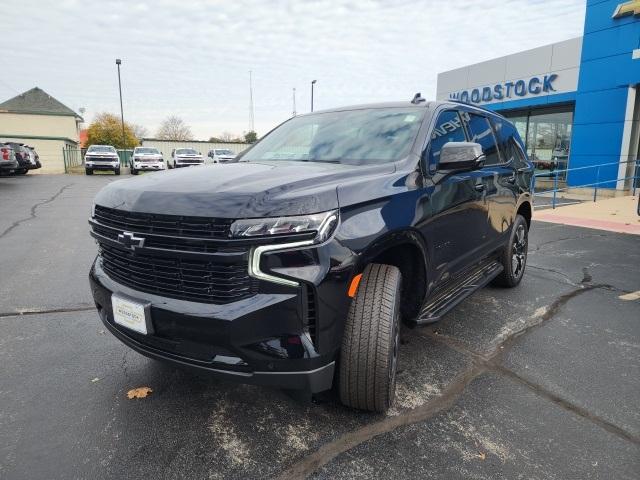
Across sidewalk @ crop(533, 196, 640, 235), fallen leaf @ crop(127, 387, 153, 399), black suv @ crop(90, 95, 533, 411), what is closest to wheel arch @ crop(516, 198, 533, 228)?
black suv @ crop(90, 95, 533, 411)

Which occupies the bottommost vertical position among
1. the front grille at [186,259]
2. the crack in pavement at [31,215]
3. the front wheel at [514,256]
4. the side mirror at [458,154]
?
the crack in pavement at [31,215]

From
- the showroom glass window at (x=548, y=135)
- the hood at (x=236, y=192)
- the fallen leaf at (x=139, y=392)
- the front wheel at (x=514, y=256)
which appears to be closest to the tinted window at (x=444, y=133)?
the hood at (x=236, y=192)

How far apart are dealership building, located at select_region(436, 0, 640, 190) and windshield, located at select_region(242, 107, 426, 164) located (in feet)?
32.8

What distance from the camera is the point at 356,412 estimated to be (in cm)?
266

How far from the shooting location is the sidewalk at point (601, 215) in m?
9.75

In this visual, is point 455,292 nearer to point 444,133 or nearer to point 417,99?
point 444,133

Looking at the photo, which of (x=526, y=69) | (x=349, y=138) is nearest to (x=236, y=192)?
(x=349, y=138)

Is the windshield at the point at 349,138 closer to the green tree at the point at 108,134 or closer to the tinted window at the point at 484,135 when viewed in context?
the tinted window at the point at 484,135

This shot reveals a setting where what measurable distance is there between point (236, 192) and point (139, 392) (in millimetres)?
1551

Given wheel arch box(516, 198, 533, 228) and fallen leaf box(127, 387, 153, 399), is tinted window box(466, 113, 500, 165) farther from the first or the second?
fallen leaf box(127, 387, 153, 399)

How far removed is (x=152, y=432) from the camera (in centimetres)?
249

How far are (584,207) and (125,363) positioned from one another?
12.8 metres

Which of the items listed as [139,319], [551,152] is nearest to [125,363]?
[139,319]

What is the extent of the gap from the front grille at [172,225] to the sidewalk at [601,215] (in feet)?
30.8
